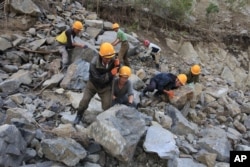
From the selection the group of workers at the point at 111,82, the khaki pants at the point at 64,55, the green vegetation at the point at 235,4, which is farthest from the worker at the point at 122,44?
the green vegetation at the point at 235,4

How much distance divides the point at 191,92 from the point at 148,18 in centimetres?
516

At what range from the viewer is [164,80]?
25.2 feet

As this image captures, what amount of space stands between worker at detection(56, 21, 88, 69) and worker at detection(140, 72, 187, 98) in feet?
6.25

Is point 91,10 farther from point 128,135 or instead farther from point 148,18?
point 128,135

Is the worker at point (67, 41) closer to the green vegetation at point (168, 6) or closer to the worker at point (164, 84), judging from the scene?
the worker at point (164, 84)

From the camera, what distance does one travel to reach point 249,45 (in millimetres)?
14039

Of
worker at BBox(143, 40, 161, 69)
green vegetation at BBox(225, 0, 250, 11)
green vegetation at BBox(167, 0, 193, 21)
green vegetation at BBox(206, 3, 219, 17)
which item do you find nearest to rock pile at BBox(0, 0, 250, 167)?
worker at BBox(143, 40, 161, 69)

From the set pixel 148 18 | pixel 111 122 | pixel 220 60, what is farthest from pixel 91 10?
pixel 111 122

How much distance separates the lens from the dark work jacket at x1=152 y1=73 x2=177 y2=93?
25.2ft

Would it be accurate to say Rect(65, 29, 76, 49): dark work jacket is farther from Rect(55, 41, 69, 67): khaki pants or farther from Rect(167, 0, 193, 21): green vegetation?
Rect(167, 0, 193, 21): green vegetation

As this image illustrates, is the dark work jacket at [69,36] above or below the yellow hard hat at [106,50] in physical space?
below

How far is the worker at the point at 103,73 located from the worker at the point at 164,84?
1.81 m

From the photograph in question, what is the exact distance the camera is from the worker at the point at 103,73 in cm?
551

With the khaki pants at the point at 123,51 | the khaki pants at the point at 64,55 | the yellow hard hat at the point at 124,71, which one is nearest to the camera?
the yellow hard hat at the point at 124,71
